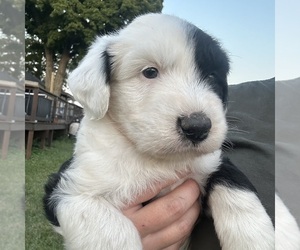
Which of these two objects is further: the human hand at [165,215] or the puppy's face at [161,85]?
the human hand at [165,215]

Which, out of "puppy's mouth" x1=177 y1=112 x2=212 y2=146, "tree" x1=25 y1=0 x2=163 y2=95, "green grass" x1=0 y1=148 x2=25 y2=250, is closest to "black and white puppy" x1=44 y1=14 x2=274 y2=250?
"puppy's mouth" x1=177 y1=112 x2=212 y2=146

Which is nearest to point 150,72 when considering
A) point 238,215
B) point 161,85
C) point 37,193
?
point 161,85

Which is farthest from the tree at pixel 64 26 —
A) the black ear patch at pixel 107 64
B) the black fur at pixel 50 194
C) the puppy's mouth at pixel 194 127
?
the puppy's mouth at pixel 194 127

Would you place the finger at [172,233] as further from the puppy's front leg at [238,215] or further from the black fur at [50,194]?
the black fur at [50,194]

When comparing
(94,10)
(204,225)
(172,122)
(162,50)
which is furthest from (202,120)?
(94,10)

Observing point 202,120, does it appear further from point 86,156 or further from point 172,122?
point 86,156

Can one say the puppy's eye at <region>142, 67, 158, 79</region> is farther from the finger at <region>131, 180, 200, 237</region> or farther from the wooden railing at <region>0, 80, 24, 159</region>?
the wooden railing at <region>0, 80, 24, 159</region>

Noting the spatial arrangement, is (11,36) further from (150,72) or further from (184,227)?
(184,227)
